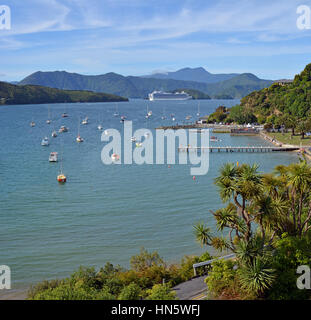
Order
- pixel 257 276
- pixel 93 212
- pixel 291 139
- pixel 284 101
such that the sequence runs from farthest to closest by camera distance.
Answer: pixel 284 101 < pixel 291 139 < pixel 93 212 < pixel 257 276

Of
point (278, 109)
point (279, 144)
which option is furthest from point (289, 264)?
point (278, 109)

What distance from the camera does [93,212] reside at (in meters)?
35.4

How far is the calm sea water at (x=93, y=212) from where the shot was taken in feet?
85.5

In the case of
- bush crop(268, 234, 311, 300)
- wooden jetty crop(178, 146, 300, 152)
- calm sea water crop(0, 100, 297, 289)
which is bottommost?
calm sea water crop(0, 100, 297, 289)

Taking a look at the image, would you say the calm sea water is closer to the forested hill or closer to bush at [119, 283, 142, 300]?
bush at [119, 283, 142, 300]

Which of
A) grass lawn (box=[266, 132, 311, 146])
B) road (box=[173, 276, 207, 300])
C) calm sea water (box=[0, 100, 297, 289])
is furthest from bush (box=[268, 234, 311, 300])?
grass lawn (box=[266, 132, 311, 146])

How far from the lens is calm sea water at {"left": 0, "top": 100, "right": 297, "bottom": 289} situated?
26062 millimetres

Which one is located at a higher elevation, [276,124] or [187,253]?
[276,124]

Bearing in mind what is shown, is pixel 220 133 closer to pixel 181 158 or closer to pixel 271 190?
pixel 181 158

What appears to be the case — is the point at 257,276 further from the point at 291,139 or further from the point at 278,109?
the point at 278,109

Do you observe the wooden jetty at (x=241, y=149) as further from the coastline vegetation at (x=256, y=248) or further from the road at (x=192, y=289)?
the coastline vegetation at (x=256, y=248)

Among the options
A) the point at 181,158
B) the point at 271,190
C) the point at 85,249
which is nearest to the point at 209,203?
the point at 85,249
